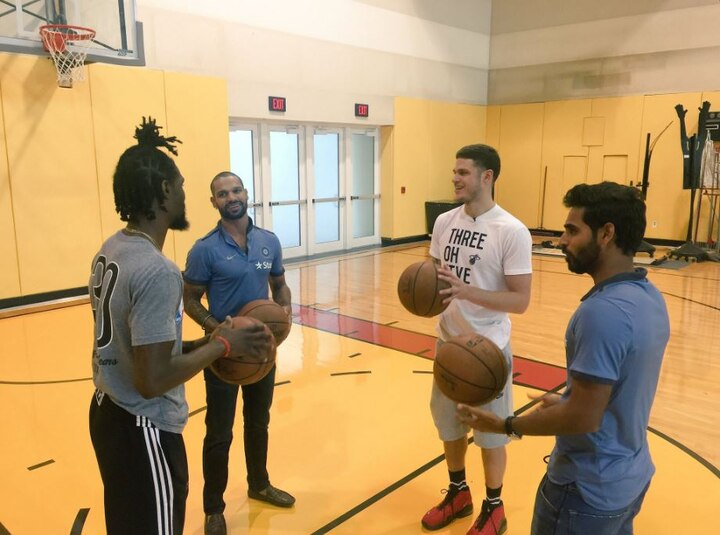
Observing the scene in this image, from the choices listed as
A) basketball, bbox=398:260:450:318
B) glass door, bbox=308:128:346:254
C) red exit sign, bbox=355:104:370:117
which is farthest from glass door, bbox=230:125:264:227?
basketball, bbox=398:260:450:318

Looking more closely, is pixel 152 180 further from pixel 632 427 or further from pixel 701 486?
pixel 701 486

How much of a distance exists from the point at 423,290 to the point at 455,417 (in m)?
0.67

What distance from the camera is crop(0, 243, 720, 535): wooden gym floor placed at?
10.6ft

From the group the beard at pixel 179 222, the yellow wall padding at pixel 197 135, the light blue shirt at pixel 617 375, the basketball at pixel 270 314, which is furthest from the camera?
the yellow wall padding at pixel 197 135

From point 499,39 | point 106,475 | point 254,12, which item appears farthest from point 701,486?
point 499,39

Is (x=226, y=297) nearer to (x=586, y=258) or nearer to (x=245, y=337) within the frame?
(x=245, y=337)

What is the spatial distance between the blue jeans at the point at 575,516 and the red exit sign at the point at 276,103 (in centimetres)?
925

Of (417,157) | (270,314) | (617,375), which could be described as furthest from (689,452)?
(417,157)

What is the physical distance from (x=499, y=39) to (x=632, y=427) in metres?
14.4

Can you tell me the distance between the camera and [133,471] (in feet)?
6.31

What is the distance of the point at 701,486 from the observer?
3461 mm

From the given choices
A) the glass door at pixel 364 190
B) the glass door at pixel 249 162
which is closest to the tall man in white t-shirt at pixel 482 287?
the glass door at pixel 249 162

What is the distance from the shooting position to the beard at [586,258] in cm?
180

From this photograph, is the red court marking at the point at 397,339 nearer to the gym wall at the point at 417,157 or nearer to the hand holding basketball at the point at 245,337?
the hand holding basketball at the point at 245,337
